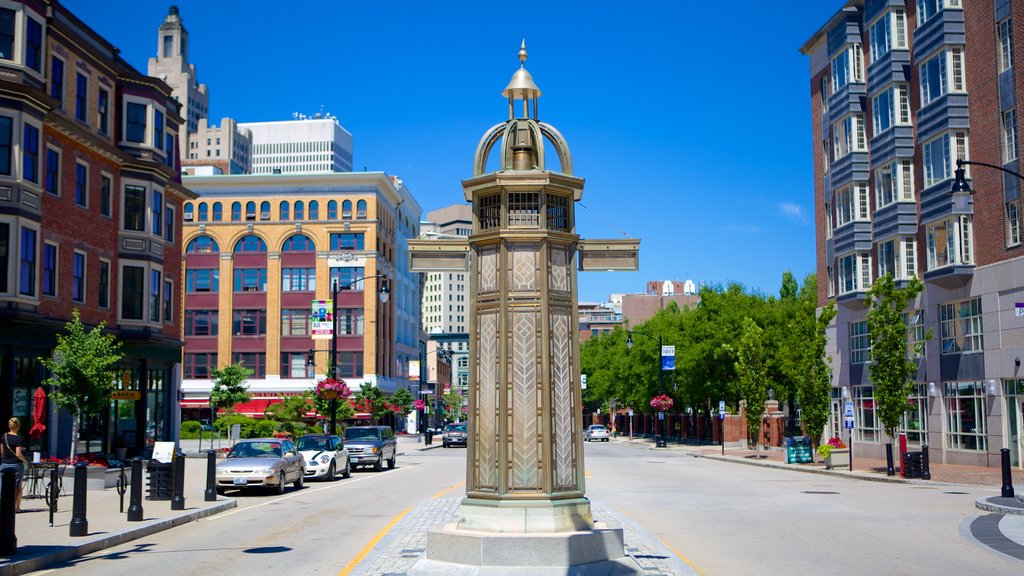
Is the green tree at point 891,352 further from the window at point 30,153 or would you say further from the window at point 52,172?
the window at point 52,172

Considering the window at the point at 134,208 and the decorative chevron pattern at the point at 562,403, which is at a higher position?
the window at the point at 134,208

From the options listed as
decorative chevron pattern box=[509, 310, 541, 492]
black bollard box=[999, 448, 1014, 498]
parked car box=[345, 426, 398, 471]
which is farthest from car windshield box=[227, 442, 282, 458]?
black bollard box=[999, 448, 1014, 498]

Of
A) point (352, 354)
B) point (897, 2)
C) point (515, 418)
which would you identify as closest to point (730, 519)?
point (515, 418)

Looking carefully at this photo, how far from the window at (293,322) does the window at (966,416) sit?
57.1m

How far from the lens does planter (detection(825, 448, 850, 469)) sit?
125ft

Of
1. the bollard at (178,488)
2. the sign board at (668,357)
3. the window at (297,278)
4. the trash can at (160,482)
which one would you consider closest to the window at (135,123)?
the trash can at (160,482)

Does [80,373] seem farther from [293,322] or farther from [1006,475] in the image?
[293,322]

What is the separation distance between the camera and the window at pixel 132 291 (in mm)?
40125

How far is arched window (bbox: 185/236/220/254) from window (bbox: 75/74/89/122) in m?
50.0

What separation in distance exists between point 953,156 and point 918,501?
62.7ft

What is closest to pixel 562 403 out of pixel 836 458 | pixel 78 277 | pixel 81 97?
pixel 836 458

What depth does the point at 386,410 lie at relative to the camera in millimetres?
76125

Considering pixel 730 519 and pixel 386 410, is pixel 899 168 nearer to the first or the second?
pixel 730 519

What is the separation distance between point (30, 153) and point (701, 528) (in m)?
25.8
